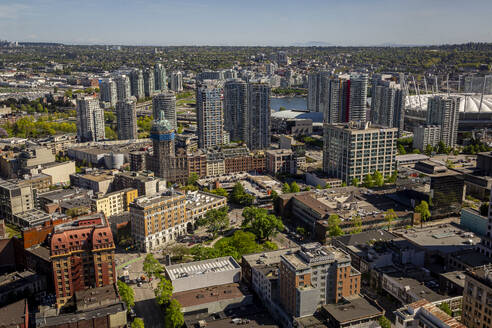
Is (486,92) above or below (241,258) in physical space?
above

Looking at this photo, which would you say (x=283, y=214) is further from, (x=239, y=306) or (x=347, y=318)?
(x=347, y=318)

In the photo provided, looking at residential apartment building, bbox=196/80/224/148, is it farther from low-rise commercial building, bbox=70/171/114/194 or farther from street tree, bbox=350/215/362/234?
street tree, bbox=350/215/362/234

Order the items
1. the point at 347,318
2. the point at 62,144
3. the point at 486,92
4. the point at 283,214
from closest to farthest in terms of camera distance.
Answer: the point at 347,318 < the point at 283,214 < the point at 62,144 < the point at 486,92

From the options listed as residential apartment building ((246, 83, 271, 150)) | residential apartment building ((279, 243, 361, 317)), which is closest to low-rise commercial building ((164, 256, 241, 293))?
residential apartment building ((279, 243, 361, 317))

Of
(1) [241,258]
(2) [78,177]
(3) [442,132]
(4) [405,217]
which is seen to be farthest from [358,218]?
(3) [442,132]

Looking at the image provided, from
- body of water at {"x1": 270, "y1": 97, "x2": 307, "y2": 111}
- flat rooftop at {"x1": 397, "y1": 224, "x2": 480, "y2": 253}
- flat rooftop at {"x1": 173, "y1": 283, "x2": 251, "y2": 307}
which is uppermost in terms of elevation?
body of water at {"x1": 270, "y1": 97, "x2": 307, "y2": 111}

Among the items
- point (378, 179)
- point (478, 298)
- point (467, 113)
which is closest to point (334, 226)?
point (478, 298)

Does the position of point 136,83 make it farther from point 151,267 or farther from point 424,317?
point 424,317
